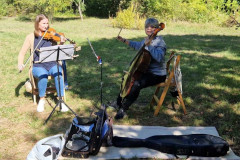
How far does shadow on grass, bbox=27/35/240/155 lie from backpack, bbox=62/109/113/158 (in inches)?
30.8

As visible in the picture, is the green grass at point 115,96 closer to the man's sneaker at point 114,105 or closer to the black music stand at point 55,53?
the man's sneaker at point 114,105

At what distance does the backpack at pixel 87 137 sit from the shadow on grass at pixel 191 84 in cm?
78

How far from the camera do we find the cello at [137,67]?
14.4ft

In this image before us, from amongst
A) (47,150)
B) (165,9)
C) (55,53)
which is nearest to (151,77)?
(55,53)

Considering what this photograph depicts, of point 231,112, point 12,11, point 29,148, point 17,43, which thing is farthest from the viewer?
point 12,11

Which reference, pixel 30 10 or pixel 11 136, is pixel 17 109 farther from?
pixel 30 10

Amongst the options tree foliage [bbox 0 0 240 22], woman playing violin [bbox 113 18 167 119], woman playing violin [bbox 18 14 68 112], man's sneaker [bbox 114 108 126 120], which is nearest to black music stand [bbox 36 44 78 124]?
woman playing violin [bbox 18 14 68 112]

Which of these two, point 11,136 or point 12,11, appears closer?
point 11,136

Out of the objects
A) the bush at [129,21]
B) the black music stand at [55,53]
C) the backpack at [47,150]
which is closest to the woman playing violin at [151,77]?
the black music stand at [55,53]

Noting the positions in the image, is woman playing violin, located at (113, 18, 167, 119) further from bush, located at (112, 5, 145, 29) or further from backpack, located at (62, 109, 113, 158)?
bush, located at (112, 5, 145, 29)

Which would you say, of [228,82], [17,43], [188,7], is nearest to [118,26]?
[188,7]

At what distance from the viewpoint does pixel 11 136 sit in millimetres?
4422

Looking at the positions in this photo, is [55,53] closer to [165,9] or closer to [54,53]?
[54,53]

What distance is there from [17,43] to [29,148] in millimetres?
8998
